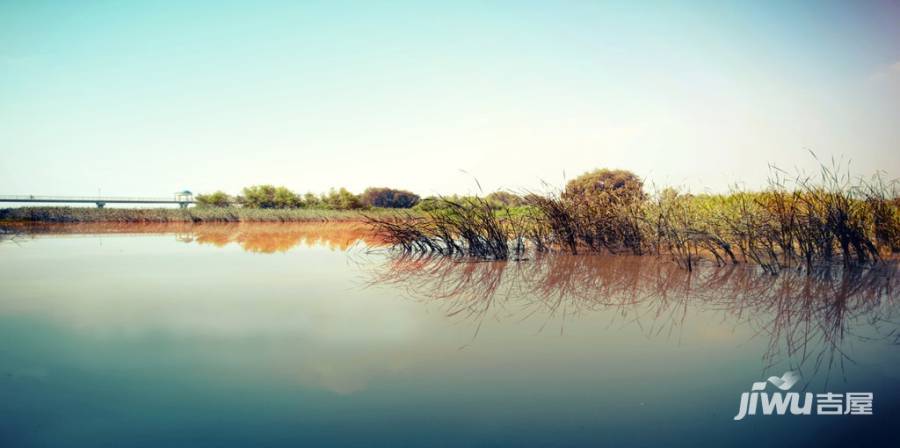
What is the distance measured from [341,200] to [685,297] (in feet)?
129

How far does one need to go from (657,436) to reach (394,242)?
26.1 ft

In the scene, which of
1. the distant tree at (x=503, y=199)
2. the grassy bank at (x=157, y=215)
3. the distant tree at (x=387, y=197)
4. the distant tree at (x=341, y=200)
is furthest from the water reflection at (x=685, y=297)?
the distant tree at (x=387, y=197)

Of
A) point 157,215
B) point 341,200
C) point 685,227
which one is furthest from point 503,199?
point 341,200

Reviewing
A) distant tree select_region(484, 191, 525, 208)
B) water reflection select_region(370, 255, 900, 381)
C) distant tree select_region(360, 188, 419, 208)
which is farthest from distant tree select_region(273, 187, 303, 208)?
water reflection select_region(370, 255, 900, 381)

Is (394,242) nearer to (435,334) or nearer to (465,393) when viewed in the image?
(435,334)

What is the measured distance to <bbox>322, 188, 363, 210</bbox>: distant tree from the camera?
41906mm

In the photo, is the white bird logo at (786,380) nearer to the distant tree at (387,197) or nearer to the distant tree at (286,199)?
the distant tree at (286,199)

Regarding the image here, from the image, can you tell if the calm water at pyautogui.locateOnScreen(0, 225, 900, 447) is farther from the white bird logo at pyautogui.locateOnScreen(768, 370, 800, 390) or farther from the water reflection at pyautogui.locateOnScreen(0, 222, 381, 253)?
the water reflection at pyautogui.locateOnScreen(0, 222, 381, 253)

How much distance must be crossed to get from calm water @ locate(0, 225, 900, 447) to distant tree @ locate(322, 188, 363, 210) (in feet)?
120

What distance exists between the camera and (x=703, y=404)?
2.19 m

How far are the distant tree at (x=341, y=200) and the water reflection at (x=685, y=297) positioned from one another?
117 ft

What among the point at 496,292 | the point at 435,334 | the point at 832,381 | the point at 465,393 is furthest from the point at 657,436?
the point at 496,292

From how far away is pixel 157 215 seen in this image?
79.9 feet

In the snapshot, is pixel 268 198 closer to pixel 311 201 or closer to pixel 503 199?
pixel 311 201
